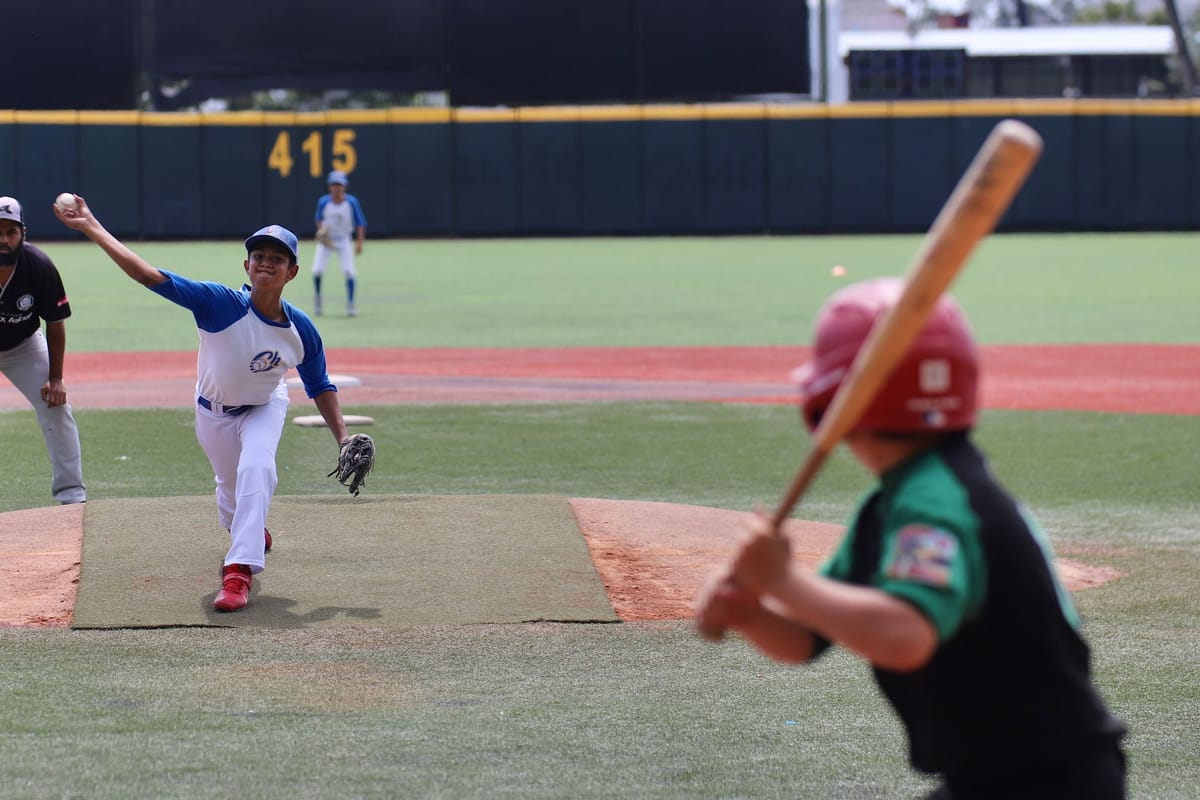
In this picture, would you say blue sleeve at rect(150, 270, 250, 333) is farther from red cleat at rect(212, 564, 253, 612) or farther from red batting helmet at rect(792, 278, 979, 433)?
red batting helmet at rect(792, 278, 979, 433)

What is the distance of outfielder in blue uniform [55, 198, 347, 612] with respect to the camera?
6.64 m

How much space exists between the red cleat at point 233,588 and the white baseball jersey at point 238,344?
742mm

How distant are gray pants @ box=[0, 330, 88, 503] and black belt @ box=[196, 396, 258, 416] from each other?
9.35 ft

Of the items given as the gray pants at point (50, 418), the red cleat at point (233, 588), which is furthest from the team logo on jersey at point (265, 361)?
the gray pants at point (50, 418)

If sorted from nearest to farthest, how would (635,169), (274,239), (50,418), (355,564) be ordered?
1. (274,239)
2. (355,564)
3. (50,418)
4. (635,169)

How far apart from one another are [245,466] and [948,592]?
4.93 metres

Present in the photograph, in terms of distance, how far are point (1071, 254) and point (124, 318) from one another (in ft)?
70.1

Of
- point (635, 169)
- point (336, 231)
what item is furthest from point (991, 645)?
point (635, 169)

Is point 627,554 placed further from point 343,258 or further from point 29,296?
point 343,258

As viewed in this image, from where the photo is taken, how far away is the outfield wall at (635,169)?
40125mm

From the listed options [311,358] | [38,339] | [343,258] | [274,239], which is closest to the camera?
[274,239]

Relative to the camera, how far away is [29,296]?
9328 millimetres

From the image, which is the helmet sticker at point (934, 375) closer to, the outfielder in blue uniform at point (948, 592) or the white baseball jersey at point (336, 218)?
the outfielder in blue uniform at point (948, 592)

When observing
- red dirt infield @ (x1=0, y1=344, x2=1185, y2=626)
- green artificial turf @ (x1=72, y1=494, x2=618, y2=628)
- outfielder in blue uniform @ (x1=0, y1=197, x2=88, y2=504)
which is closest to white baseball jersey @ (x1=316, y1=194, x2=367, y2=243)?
red dirt infield @ (x1=0, y1=344, x2=1185, y2=626)
